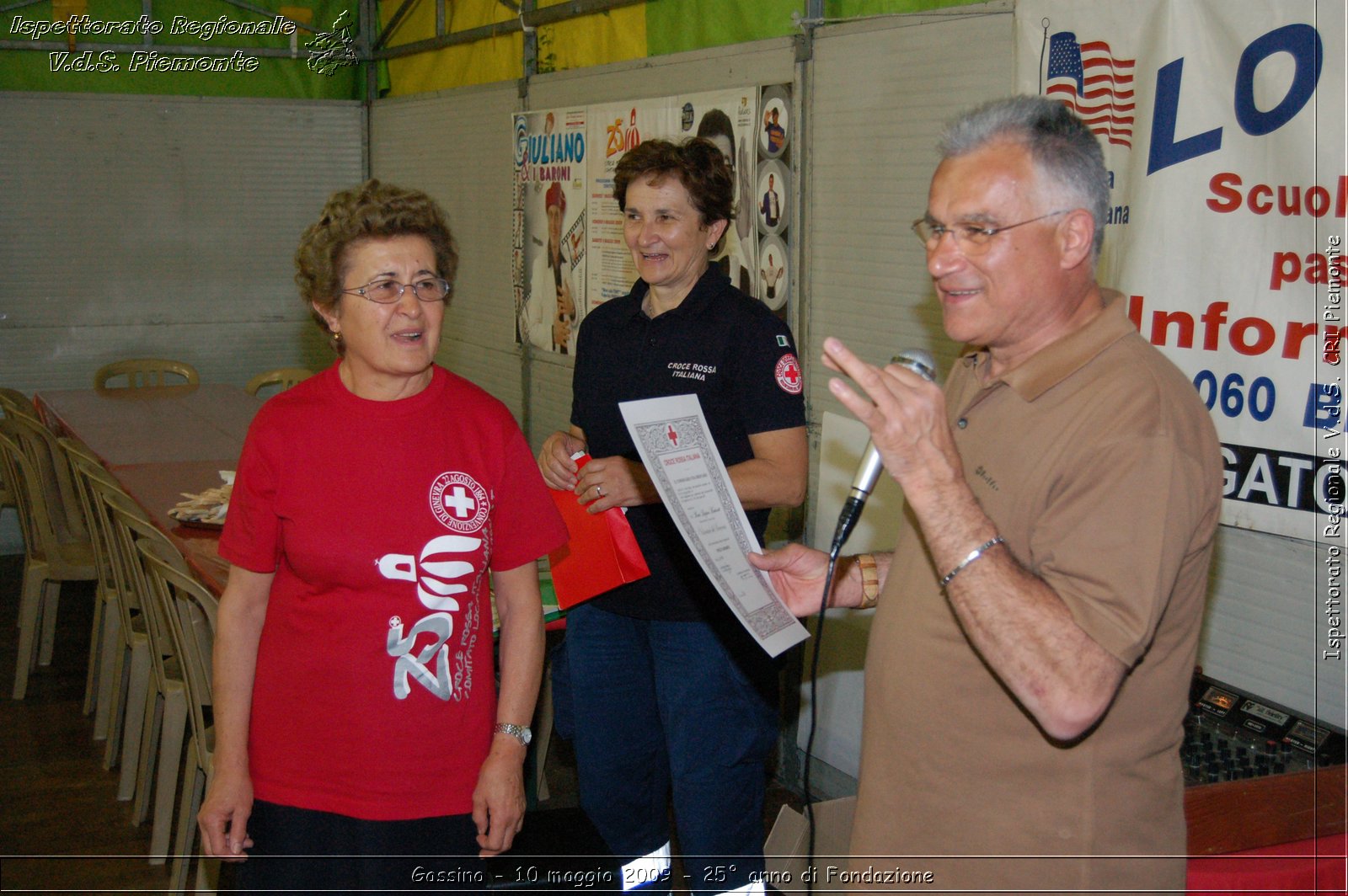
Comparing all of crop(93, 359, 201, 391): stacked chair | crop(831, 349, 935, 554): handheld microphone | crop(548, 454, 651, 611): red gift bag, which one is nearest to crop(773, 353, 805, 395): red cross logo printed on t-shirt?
crop(548, 454, 651, 611): red gift bag

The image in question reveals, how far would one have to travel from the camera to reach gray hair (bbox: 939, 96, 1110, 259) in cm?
147

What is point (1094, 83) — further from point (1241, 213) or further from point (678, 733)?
point (678, 733)

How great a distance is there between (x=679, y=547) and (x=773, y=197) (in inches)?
70.5

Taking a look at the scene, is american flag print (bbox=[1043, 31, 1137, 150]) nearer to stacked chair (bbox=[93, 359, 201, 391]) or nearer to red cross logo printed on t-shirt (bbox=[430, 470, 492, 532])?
red cross logo printed on t-shirt (bbox=[430, 470, 492, 532])

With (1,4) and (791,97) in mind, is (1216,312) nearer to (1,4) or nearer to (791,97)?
(791,97)

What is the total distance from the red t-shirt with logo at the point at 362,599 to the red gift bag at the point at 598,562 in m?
0.49

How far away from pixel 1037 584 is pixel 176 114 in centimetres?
749

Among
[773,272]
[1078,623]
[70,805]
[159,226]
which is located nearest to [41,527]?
[70,805]

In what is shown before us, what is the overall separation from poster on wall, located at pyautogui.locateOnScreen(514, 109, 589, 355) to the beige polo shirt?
379 centimetres

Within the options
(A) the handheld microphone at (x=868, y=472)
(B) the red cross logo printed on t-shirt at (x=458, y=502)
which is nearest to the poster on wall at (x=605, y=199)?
(B) the red cross logo printed on t-shirt at (x=458, y=502)

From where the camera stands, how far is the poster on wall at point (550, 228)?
5242 millimetres

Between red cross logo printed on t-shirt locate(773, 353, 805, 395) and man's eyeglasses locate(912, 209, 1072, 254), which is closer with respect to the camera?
man's eyeglasses locate(912, 209, 1072, 254)

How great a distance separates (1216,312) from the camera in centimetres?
244

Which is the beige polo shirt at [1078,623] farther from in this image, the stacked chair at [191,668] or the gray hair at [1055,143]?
the stacked chair at [191,668]
